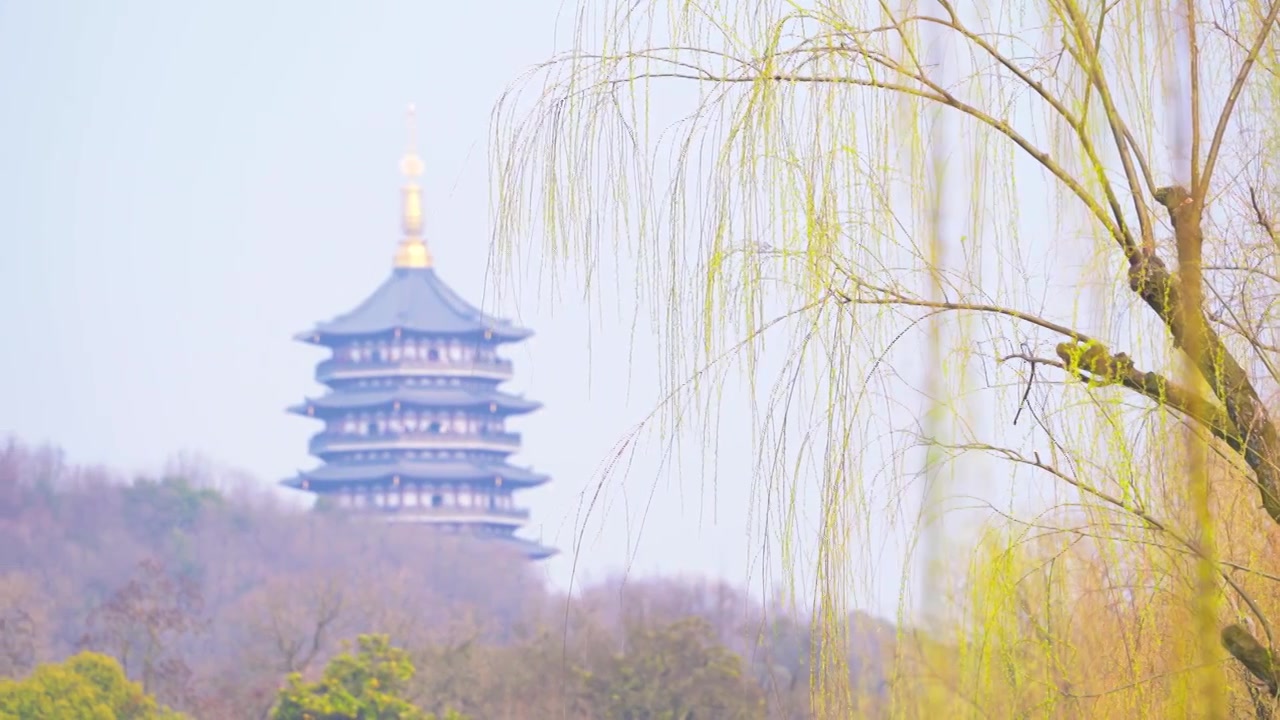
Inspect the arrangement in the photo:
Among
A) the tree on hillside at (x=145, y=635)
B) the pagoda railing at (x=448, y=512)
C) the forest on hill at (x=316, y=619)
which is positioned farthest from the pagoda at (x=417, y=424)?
the tree on hillside at (x=145, y=635)

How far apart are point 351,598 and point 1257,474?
23.1 m

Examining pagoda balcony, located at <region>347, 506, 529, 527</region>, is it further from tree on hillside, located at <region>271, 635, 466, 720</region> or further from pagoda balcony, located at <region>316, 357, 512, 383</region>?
tree on hillside, located at <region>271, 635, 466, 720</region>

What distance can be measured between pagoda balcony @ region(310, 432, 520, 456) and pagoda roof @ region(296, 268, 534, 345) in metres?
1.95

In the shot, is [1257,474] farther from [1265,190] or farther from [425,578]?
[425,578]

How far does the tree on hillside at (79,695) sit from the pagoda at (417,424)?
2350cm

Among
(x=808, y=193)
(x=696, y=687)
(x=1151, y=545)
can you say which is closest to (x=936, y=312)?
(x=808, y=193)

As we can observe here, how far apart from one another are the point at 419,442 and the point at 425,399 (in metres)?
0.80

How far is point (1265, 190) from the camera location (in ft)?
6.91

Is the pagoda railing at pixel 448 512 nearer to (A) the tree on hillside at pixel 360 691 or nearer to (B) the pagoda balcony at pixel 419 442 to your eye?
(B) the pagoda balcony at pixel 419 442

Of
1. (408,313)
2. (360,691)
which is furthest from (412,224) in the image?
(360,691)

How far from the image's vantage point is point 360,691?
48.1 ft

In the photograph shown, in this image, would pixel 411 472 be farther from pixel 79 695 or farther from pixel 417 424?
pixel 79 695

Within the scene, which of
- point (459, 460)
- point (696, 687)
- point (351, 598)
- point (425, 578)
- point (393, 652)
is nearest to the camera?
point (696, 687)

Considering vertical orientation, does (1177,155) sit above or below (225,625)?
below
